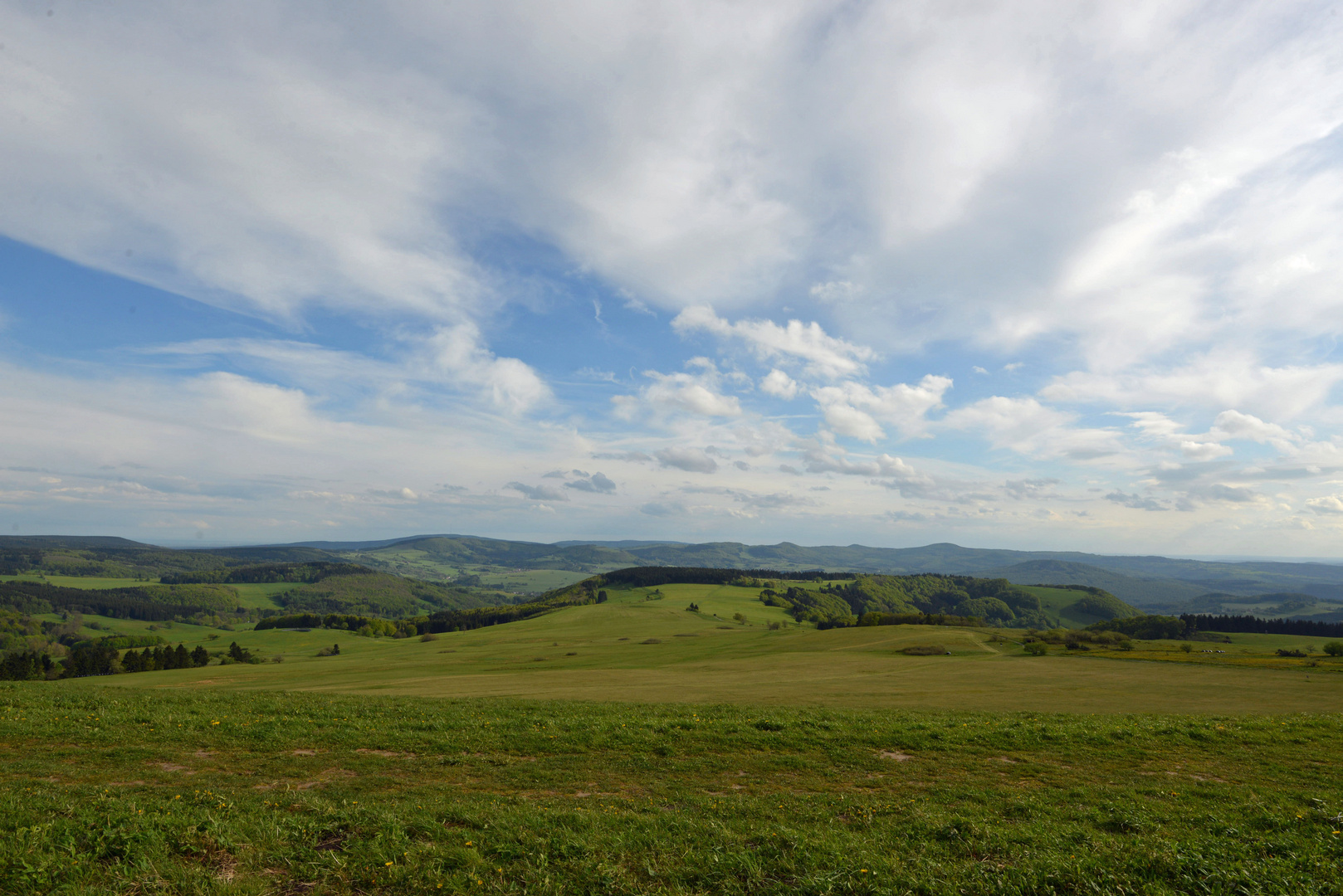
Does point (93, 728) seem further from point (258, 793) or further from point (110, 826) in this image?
point (110, 826)

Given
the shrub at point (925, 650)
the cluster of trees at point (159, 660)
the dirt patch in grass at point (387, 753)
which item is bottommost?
the cluster of trees at point (159, 660)

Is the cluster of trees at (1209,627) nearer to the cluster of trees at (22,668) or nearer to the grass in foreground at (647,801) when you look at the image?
the grass in foreground at (647,801)

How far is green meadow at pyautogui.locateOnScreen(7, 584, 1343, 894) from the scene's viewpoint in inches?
370

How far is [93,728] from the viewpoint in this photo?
19359mm

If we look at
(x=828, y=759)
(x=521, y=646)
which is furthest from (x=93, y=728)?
(x=521, y=646)

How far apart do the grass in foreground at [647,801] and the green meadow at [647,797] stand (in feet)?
0.25

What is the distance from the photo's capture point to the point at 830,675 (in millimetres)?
57812

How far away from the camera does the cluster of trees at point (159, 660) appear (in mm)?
108000

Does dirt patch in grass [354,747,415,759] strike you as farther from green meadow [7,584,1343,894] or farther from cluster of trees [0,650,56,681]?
cluster of trees [0,650,56,681]

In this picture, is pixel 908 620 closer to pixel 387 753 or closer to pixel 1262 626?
pixel 1262 626

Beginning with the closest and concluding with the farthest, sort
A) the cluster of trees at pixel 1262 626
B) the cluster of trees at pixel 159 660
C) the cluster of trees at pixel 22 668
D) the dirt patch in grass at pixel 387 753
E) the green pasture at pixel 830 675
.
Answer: the dirt patch in grass at pixel 387 753 < the green pasture at pixel 830 675 < the cluster of trees at pixel 22 668 < the cluster of trees at pixel 159 660 < the cluster of trees at pixel 1262 626

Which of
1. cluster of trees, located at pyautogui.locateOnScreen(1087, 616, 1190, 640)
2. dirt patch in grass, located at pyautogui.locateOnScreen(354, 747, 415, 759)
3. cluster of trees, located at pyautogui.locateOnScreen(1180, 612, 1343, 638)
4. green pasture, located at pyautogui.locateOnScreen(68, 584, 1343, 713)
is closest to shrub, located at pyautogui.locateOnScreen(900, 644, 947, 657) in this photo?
green pasture, located at pyautogui.locateOnScreen(68, 584, 1343, 713)

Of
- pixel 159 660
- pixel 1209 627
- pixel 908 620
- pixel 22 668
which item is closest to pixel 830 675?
pixel 908 620

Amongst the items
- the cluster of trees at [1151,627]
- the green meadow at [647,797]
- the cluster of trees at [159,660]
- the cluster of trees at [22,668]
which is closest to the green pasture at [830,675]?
the green meadow at [647,797]
